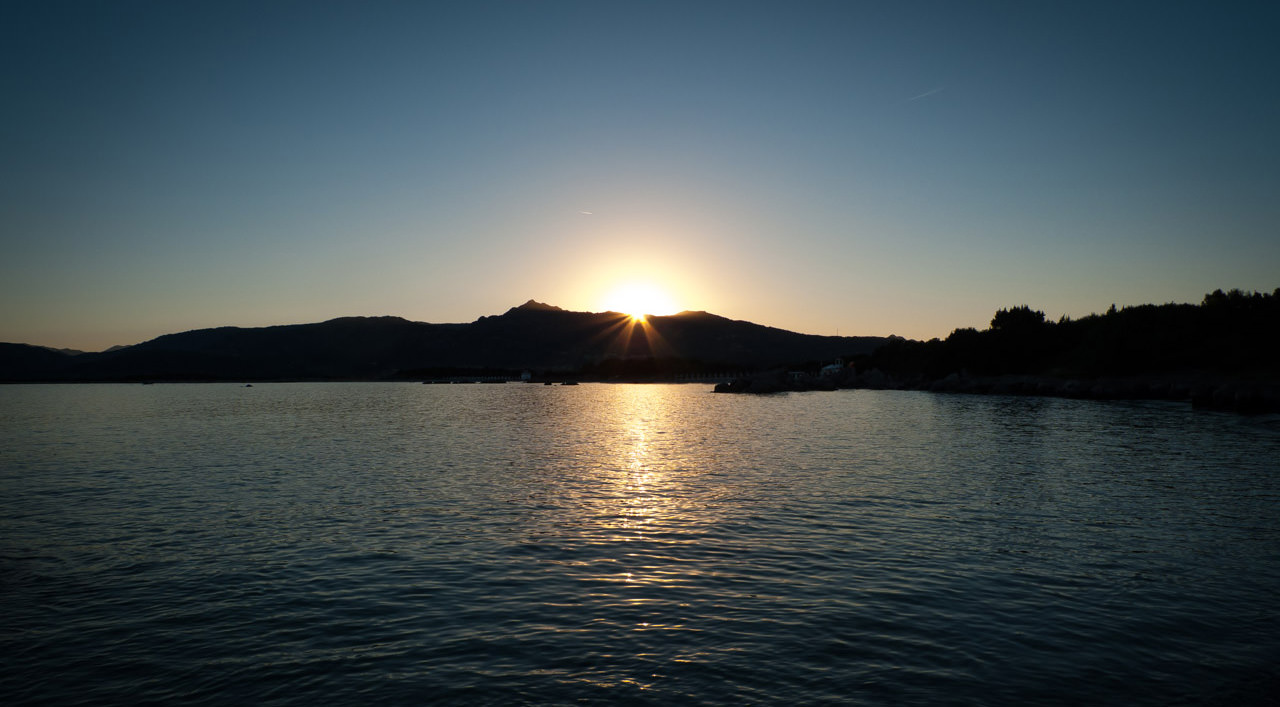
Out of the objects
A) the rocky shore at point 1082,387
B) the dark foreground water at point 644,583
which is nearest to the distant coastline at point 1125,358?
the rocky shore at point 1082,387

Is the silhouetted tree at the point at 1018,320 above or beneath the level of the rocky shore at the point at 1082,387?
above

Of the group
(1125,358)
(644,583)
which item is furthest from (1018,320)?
(644,583)

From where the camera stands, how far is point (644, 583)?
1645cm

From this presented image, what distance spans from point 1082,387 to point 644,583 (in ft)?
407

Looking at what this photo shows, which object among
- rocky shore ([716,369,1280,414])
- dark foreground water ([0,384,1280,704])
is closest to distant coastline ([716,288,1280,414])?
rocky shore ([716,369,1280,414])

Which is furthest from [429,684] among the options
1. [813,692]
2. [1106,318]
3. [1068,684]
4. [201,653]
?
[1106,318]

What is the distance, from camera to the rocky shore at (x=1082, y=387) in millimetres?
82438

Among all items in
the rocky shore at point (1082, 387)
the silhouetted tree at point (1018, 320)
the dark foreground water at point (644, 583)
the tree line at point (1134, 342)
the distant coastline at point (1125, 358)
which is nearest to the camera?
the dark foreground water at point (644, 583)

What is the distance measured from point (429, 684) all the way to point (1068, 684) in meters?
9.98

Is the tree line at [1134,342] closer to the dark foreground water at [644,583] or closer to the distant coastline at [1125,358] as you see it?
the distant coastline at [1125,358]

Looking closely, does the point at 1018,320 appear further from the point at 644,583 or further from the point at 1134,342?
the point at 644,583

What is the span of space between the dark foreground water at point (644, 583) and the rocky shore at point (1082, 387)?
58606 millimetres

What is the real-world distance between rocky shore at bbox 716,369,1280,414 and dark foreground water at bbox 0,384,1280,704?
5861cm

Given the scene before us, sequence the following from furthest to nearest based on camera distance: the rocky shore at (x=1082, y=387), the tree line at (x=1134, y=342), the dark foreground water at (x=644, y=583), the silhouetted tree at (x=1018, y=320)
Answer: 1. the silhouetted tree at (x=1018, y=320)
2. the tree line at (x=1134, y=342)
3. the rocky shore at (x=1082, y=387)
4. the dark foreground water at (x=644, y=583)
